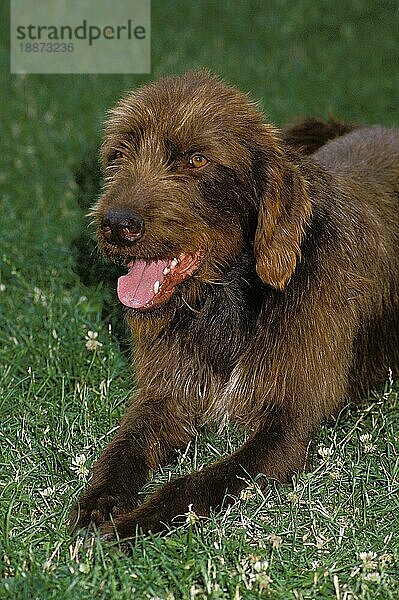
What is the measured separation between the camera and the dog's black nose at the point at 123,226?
3639 mm

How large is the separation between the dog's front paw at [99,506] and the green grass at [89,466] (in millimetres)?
68

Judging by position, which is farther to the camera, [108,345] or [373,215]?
[108,345]

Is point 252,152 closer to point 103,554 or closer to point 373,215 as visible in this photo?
point 373,215

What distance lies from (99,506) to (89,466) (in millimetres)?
446

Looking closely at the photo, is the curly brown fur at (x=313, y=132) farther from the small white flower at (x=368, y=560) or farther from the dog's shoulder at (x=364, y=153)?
the small white flower at (x=368, y=560)

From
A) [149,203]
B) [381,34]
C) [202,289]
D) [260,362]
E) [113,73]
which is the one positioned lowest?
[260,362]

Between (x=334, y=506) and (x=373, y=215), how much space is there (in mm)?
1358

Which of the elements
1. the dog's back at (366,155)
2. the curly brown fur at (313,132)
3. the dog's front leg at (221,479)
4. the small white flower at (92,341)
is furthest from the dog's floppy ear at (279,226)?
the curly brown fur at (313,132)

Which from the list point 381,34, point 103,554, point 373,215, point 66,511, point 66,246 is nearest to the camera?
point 103,554

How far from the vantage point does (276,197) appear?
3.82 metres

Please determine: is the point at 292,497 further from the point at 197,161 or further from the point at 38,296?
the point at 38,296

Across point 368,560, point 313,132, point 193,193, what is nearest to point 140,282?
point 193,193

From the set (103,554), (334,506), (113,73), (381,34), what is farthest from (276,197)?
(381,34)

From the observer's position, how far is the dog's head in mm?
3705
